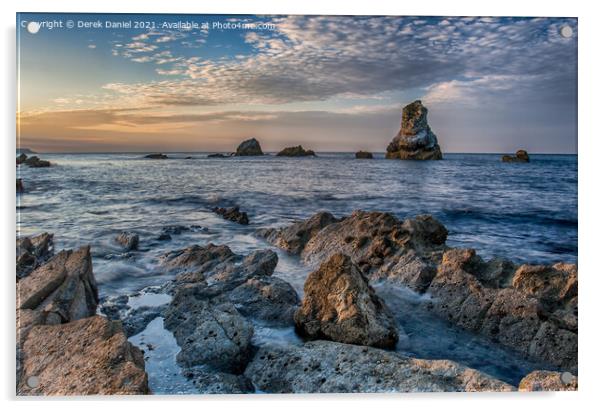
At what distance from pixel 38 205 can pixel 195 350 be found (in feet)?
8.52

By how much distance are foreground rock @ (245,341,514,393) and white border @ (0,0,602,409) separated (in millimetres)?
146

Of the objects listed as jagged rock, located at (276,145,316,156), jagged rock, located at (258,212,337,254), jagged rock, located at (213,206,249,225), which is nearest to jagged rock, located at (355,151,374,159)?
jagged rock, located at (276,145,316,156)

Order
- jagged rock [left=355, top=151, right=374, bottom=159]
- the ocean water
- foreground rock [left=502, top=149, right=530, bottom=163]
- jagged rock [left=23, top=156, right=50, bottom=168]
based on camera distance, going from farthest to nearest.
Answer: jagged rock [left=355, top=151, right=374, bottom=159] → foreground rock [left=502, top=149, right=530, bottom=163] → the ocean water → jagged rock [left=23, top=156, right=50, bottom=168]

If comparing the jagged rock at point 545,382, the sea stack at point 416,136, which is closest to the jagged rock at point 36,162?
the sea stack at point 416,136

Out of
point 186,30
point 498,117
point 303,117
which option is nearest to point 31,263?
point 186,30

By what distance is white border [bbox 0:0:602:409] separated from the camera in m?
Result: 5.25

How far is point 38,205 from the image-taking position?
18.9ft

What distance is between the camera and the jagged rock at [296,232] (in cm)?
658

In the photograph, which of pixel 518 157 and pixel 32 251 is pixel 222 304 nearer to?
pixel 32 251

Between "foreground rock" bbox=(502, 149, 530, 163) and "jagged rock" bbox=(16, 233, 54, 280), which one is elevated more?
"foreground rock" bbox=(502, 149, 530, 163)

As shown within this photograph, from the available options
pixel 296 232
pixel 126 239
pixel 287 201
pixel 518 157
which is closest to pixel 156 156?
pixel 126 239

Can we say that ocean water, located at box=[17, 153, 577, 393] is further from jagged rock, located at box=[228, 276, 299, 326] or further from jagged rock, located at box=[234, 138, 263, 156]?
jagged rock, located at box=[228, 276, 299, 326]

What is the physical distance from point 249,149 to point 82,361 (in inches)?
127

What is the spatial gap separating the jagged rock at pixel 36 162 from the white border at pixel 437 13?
18 cm
